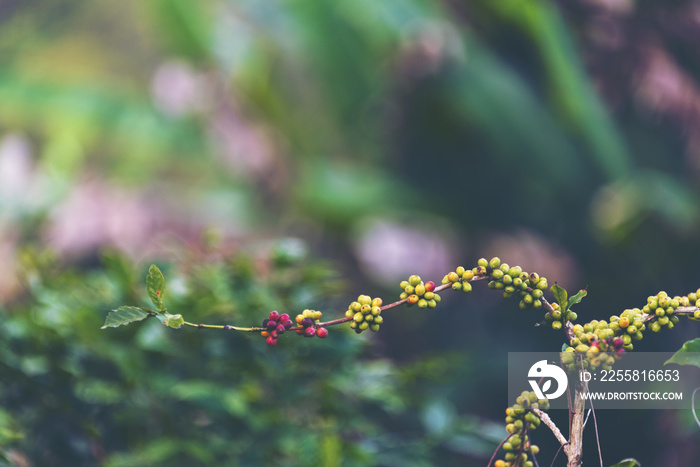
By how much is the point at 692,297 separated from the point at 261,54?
175 centimetres

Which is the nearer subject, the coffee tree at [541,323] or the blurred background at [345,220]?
the coffee tree at [541,323]

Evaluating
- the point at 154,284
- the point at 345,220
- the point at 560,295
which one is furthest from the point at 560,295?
the point at 345,220

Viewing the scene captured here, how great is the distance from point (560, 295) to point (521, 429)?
0.26ft

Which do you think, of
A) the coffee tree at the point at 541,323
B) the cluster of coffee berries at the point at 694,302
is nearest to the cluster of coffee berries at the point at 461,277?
the coffee tree at the point at 541,323

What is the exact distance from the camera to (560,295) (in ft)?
1.08

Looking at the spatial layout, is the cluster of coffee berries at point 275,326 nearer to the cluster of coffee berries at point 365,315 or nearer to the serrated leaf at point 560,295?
the cluster of coffee berries at point 365,315

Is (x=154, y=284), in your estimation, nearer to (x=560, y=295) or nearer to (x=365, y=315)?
(x=365, y=315)

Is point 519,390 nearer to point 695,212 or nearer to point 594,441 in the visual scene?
point 594,441

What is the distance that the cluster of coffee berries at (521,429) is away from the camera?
328 millimetres

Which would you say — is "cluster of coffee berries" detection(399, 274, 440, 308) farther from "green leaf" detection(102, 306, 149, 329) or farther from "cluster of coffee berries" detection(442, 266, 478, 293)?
"green leaf" detection(102, 306, 149, 329)

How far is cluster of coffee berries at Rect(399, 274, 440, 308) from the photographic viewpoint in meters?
0.31

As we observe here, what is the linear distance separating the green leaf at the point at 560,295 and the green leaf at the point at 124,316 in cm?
23

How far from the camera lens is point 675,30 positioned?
1.57 metres

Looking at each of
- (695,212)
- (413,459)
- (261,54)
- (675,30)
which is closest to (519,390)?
(413,459)
